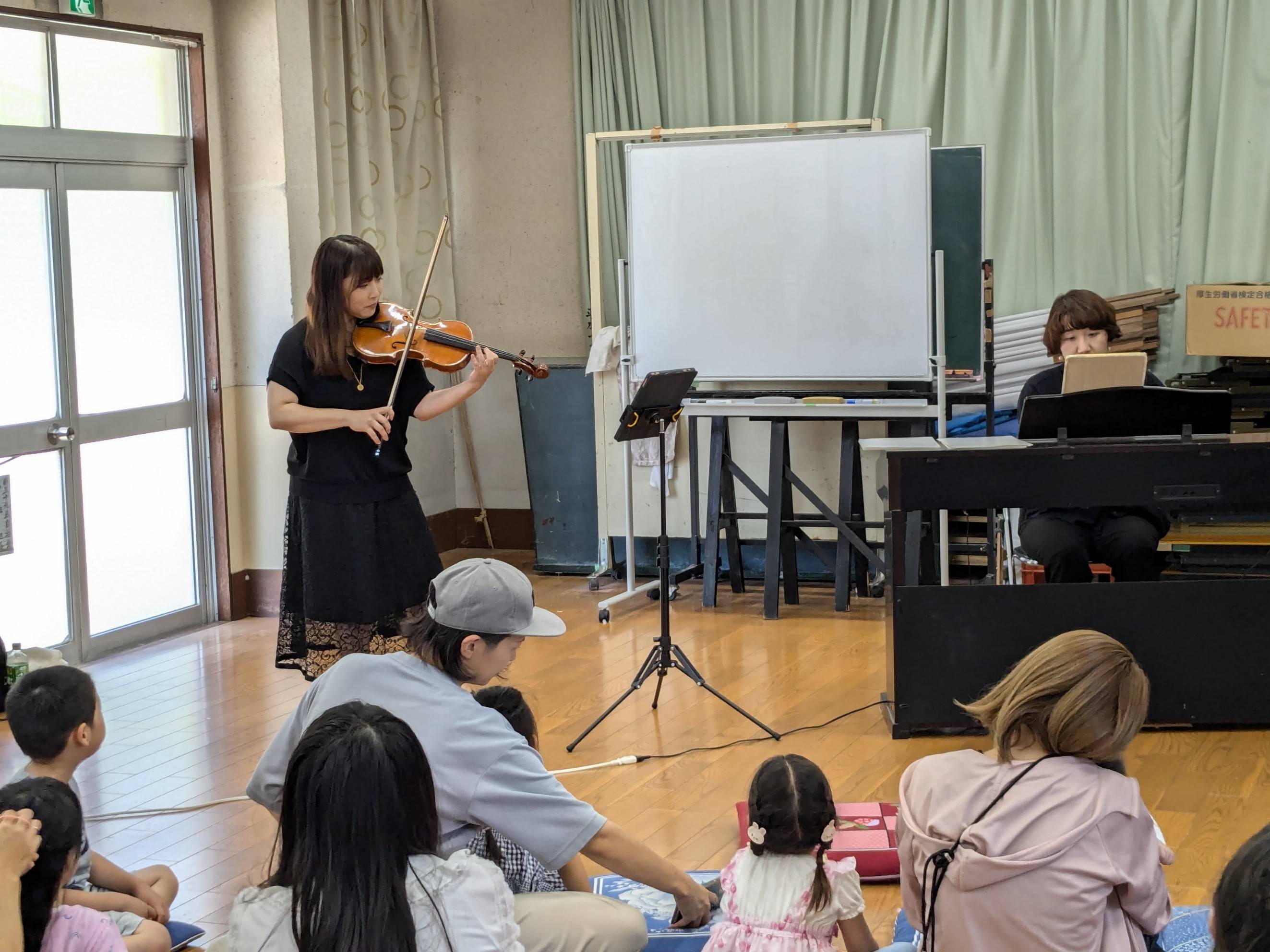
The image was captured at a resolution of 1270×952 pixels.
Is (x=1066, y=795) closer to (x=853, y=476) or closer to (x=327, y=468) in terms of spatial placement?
(x=327, y=468)

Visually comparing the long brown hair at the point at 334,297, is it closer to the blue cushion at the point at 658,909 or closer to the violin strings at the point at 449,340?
the violin strings at the point at 449,340

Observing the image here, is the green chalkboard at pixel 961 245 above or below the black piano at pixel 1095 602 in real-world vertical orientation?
above

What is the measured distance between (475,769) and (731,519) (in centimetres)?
385

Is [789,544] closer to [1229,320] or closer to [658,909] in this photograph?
[1229,320]

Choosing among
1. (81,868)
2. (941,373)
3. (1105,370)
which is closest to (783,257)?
(941,373)

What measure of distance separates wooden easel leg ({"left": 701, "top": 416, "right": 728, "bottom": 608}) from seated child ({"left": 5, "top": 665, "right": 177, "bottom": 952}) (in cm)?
334

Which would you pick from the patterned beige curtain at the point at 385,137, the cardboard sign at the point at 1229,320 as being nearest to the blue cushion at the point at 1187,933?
the cardboard sign at the point at 1229,320

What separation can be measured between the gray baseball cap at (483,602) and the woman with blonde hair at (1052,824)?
0.68 m

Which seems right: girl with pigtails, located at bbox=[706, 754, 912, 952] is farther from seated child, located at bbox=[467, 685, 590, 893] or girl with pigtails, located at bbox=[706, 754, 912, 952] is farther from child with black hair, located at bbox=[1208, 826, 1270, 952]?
child with black hair, located at bbox=[1208, 826, 1270, 952]

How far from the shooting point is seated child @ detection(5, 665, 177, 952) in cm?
257

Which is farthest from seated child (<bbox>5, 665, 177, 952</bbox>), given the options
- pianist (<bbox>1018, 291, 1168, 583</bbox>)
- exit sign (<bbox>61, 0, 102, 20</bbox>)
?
exit sign (<bbox>61, 0, 102, 20</bbox>)

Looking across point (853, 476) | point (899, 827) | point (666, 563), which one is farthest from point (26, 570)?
point (899, 827)

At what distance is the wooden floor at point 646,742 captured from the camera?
3264 mm

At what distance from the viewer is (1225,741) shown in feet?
12.5
